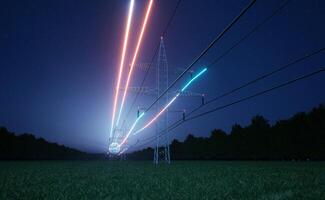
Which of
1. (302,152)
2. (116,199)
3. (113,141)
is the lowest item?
(116,199)

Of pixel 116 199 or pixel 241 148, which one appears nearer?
pixel 116 199

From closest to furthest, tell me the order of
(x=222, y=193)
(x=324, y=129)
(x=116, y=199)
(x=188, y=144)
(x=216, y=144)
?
(x=116, y=199) → (x=222, y=193) → (x=324, y=129) → (x=216, y=144) → (x=188, y=144)

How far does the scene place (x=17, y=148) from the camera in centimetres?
12081

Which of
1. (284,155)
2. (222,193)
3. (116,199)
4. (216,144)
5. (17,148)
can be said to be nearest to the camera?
(116,199)

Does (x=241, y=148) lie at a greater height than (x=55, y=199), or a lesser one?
greater

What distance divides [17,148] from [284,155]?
87385mm

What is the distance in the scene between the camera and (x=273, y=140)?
79.7 metres

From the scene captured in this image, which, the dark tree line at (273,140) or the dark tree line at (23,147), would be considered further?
the dark tree line at (23,147)

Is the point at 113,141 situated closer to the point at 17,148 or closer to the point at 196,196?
the point at 17,148

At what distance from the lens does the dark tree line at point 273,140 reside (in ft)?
225

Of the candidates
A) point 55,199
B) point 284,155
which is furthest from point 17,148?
point 55,199

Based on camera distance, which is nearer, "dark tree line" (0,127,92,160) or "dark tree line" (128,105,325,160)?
"dark tree line" (128,105,325,160)

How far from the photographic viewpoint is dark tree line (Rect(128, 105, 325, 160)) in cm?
6856

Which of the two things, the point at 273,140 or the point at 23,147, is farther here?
the point at 23,147
